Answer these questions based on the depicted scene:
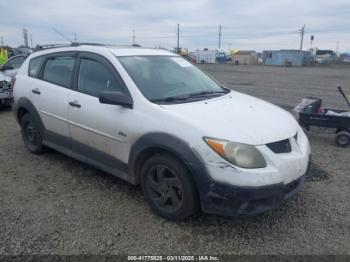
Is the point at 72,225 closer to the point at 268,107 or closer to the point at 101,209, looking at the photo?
the point at 101,209

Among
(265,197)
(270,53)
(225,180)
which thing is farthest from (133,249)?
(270,53)

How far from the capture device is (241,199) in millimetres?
3018

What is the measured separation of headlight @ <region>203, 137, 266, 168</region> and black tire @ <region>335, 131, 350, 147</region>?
382 centimetres

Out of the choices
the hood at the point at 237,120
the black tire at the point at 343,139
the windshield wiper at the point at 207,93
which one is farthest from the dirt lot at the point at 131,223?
the black tire at the point at 343,139

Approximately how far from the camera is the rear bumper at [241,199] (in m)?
3.00

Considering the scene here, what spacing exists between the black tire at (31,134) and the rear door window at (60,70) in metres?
0.78

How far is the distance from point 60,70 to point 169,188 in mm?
2502

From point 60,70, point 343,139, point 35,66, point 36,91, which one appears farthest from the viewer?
point 343,139

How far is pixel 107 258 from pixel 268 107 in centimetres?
241

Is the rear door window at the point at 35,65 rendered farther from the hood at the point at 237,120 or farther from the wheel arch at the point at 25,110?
the hood at the point at 237,120

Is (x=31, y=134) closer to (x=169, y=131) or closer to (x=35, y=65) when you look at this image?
(x=35, y=65)

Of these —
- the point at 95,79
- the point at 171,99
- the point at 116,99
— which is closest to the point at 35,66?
the point at 95,79

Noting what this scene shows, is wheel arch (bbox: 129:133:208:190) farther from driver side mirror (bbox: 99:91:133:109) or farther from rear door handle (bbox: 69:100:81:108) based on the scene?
rear door handle (bbox: 69:100:81:108)

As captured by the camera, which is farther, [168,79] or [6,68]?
[6,68]
